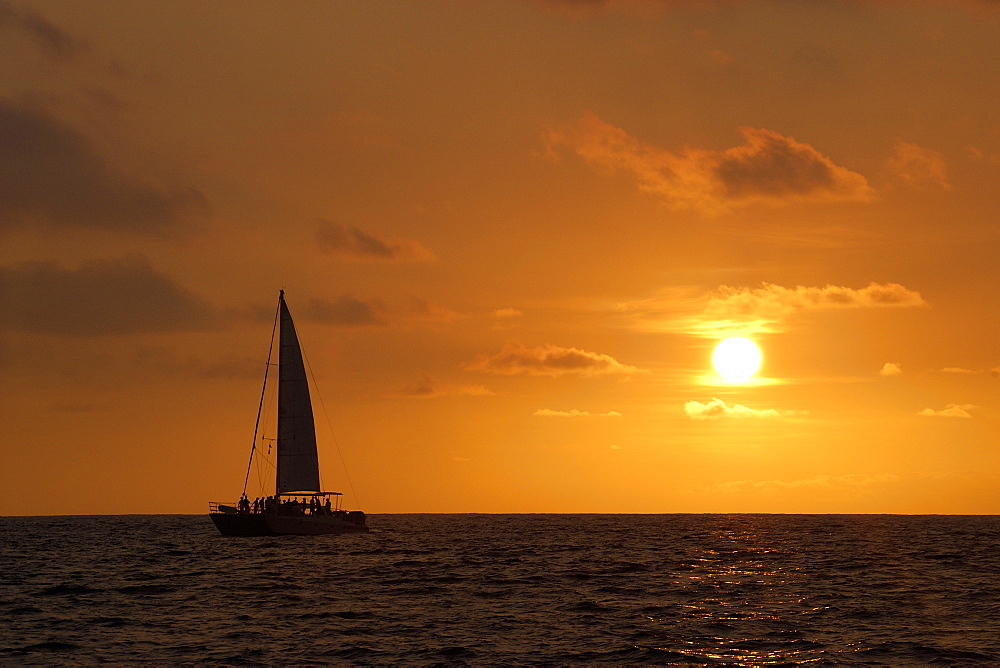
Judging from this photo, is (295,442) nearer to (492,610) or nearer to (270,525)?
(270,525)

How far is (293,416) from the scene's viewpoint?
104 m

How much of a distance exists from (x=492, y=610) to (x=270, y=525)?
5116 cm

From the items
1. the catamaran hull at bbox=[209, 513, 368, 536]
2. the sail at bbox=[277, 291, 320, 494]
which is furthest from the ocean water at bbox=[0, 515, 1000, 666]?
the sail at bbox=[277, 291, 320, 494]

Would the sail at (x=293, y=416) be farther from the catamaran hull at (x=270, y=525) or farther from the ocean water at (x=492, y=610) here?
the ocean water at (x=492, y=610)

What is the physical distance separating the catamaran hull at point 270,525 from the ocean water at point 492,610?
6215mm

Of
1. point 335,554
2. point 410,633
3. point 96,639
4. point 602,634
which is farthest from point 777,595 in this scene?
point 335,554

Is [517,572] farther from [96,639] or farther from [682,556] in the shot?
[96,639]

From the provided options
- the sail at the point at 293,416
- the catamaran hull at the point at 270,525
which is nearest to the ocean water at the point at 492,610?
the catamaran hull at the point at 270,525

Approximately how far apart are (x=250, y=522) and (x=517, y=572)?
3408cm

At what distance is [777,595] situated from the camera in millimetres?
58812

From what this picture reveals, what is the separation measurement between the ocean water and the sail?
511 inches

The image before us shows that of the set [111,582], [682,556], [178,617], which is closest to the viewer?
[178,617]

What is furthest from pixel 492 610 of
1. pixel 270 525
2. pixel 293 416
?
pixel 293 416

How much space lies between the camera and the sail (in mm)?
103000
